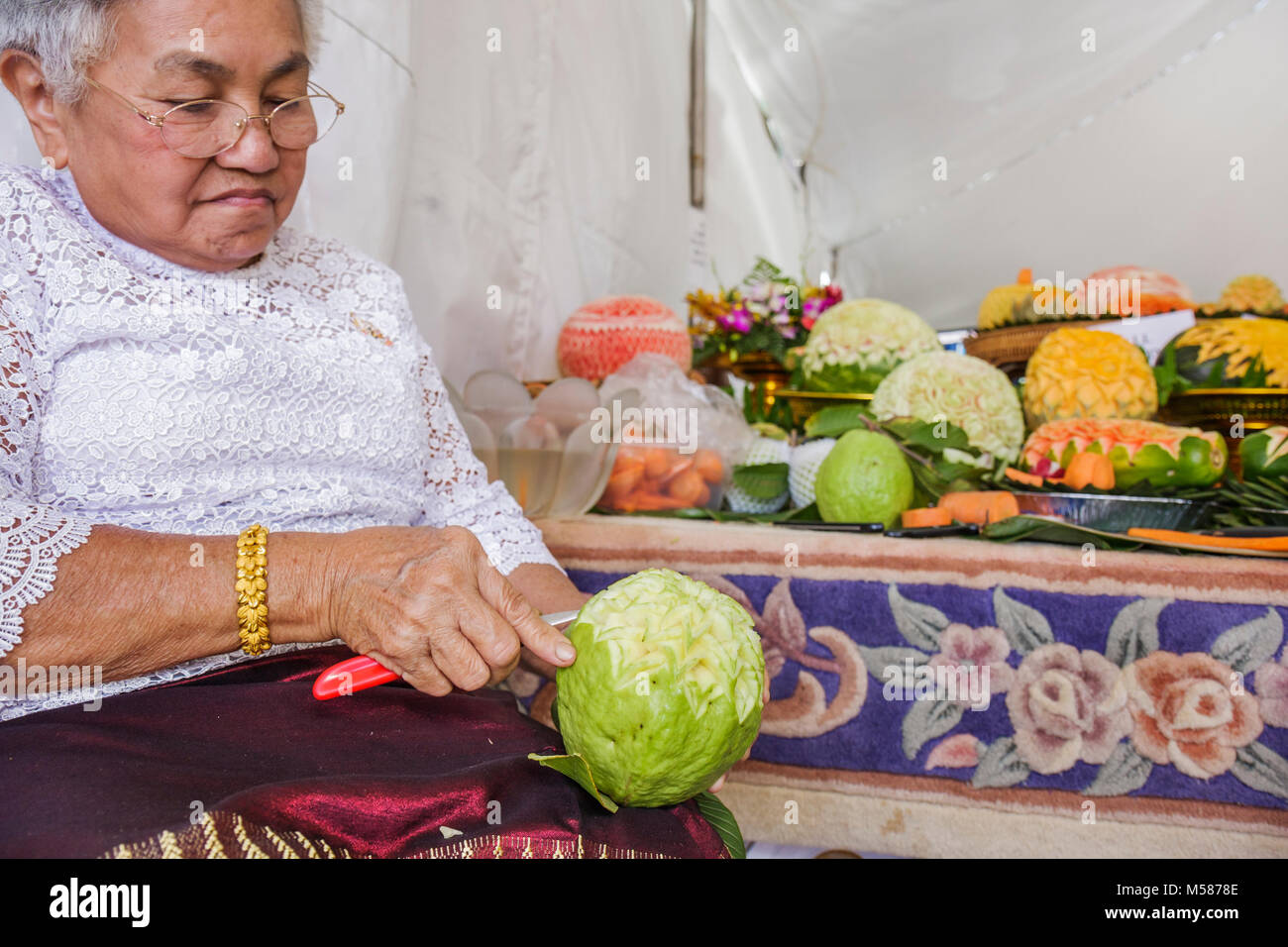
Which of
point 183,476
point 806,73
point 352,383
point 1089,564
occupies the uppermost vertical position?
point 806,73

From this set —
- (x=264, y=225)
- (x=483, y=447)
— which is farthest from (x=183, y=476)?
(x=483, y=447)

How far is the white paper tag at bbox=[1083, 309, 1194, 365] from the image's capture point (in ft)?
8.25

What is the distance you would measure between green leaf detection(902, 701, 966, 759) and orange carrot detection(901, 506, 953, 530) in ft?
1.18

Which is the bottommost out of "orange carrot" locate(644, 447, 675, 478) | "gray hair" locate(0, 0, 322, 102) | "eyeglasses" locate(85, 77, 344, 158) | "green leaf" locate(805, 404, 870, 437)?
"orange carrot" locate(644, 447, 675, 478)

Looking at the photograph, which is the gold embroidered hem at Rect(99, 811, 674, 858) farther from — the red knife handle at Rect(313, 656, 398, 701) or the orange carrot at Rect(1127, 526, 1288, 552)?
the orange carrot at Rect(1127, 526, 1288, 552)

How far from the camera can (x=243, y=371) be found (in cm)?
133

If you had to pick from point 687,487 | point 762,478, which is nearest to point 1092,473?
point 762,478

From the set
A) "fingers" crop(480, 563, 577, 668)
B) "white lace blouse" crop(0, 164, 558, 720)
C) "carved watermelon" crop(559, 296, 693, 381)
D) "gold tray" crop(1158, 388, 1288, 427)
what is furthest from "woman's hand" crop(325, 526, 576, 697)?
"gold tray" crop(1158, 388, 1288, 427)

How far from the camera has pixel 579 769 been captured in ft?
3.41

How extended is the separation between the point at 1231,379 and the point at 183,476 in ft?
7.51

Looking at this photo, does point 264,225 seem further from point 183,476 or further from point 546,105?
point 546,105

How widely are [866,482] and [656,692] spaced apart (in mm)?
994

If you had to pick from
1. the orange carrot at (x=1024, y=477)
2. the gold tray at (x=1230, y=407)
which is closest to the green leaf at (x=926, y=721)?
the orange carrot at (x=1024, y=477)

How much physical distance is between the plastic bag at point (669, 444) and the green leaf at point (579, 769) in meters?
1.16
